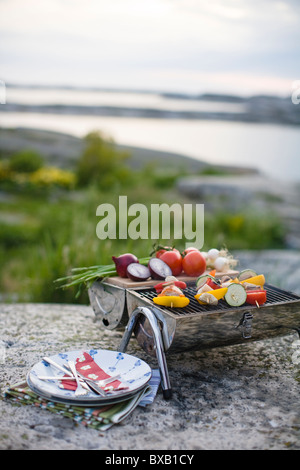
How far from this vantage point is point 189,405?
235 cm

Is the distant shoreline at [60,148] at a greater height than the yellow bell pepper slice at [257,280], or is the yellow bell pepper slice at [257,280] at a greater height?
the distant shoreline at [60,148]

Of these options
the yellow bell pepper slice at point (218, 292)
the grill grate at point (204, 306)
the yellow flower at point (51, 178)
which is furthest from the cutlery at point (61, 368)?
the yellow flower at point (51, 178)

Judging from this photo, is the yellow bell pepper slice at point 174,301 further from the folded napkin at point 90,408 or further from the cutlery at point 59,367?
A: the cutlery at point 59,367

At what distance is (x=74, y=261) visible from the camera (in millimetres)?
4348

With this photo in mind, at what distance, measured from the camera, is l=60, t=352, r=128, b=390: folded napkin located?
2183 mm

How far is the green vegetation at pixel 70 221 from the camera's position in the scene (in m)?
4.41

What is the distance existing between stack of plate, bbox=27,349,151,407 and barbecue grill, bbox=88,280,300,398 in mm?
128

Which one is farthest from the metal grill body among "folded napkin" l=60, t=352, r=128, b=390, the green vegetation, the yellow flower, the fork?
the yellow flower

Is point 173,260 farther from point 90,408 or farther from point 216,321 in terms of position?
point 90,408

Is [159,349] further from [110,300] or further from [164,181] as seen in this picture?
[164,181]

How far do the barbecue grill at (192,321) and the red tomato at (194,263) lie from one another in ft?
0.50

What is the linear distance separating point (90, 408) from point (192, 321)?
1.83ft

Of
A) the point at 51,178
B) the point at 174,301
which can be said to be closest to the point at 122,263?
the point at 174,301

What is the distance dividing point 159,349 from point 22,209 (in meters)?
7.50
